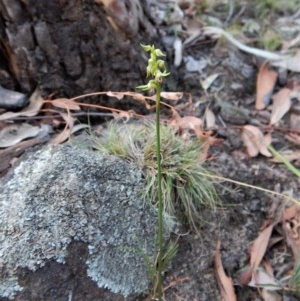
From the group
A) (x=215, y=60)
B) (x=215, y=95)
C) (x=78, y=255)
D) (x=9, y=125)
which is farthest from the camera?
(x=215, y=60)

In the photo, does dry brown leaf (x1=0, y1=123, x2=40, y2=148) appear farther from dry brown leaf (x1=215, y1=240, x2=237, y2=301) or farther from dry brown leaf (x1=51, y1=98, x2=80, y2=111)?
dry brown leaf (x1=215, y1=240, x2=237, y2=301)

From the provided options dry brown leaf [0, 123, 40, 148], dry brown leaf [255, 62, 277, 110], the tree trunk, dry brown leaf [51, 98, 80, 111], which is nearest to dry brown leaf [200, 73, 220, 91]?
dry brown leaf [255, 62, 277, 110]

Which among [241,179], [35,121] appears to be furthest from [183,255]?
[35,121]

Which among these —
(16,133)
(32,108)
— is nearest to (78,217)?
(16,133)

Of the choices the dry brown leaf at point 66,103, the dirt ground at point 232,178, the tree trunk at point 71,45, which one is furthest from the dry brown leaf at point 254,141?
the dry brown leaf at point 66,103

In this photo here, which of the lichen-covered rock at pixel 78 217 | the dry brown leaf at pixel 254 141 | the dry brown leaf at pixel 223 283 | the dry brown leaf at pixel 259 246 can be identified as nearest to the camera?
the lichen-covered rock at pixel 78 217

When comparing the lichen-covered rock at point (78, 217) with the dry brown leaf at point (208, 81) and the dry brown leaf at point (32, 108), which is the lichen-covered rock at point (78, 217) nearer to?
the dry brown leaf at point (32, 108)

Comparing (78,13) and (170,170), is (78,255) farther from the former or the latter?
(78,13)
